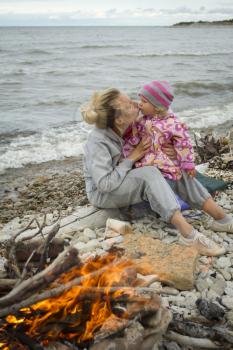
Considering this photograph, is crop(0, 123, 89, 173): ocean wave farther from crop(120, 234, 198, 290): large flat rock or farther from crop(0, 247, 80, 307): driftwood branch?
crop(0, 247, 80, 307): driftwood branch

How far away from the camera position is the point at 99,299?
2818 millimetres

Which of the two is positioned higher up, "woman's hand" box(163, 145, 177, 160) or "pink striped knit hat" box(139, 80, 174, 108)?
"pink striped knit hat" box(139, 80, 174, 108)

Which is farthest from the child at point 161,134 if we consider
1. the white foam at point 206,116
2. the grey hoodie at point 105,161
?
the white foam at point 206,116

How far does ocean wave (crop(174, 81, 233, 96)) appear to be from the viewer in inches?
771

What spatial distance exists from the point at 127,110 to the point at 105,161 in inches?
24.2

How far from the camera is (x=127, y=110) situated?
4480 millimetres

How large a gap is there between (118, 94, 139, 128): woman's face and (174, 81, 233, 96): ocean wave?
1511 cm

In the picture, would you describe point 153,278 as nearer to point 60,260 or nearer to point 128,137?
point 60,260

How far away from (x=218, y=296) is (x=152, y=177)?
59.3 inches

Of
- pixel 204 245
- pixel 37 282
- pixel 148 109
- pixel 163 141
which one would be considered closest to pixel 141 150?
pixel 163 141

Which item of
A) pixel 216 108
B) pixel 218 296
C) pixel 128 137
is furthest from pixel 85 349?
pixel 216 108

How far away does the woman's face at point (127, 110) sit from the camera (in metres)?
4.43

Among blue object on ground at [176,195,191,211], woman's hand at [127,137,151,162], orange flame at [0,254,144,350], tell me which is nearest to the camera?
orange flame at [0,254,144,350]

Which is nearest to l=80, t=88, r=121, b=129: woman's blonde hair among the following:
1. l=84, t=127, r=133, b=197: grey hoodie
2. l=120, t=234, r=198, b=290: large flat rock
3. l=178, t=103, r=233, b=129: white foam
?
l=84, t=127, r=133, b=197: grey hoodie
